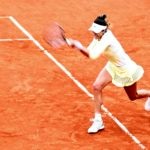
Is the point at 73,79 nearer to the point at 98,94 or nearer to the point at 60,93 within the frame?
the point at 60,93

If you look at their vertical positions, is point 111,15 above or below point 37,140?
below

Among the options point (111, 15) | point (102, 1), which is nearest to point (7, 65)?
point (111, 15)

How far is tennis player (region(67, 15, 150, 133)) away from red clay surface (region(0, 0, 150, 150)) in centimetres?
54

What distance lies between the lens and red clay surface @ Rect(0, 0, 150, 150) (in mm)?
9000

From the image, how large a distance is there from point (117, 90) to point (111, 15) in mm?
6653

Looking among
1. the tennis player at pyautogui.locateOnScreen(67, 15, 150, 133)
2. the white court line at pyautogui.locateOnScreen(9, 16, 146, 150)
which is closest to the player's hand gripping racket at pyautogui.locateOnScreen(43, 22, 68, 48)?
the tennis player at pyautogui.locateOnScreen(67, 15, 150, 133)

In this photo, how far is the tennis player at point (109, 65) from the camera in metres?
8.66

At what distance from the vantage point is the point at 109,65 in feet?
29.9

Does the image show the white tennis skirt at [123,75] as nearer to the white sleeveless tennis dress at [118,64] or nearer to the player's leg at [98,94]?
the white sleeveless tennis dress at [118,64]

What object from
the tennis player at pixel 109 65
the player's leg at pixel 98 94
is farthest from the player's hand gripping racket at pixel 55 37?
the player's leg at pixel 98 94

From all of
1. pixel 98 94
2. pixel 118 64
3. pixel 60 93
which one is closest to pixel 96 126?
pixel 98 94

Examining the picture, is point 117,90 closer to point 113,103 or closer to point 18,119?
point 113,103

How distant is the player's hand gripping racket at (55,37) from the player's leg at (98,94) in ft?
3.14

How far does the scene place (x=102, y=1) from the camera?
1922cm
